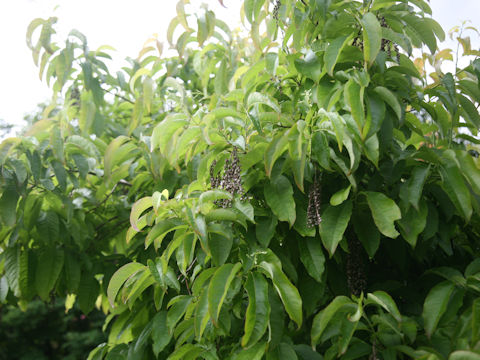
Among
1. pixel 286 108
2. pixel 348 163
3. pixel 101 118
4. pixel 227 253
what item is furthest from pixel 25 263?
pixel 348 163

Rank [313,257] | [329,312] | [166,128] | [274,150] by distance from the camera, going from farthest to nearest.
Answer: [166,128], [313,257], [274,150], [329,312]

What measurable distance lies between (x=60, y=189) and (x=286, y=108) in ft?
2.96

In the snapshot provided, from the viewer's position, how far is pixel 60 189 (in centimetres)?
170

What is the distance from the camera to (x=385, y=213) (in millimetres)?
1111

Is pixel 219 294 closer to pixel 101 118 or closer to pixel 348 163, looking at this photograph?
pixel 348 163

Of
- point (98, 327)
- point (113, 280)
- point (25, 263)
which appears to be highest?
point (113, 280)

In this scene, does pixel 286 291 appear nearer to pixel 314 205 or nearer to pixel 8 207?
pixel 314 205

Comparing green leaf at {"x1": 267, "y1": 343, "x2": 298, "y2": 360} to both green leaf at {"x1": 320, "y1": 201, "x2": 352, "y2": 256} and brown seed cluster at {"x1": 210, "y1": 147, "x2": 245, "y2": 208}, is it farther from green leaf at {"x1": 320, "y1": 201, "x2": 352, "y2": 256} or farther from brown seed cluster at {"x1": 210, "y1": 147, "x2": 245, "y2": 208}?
brown seed cluster at {"x1": 210, "y1": 147, "x2": 245, "y2": 208}

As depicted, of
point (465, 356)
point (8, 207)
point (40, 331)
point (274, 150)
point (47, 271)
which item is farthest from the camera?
point (40, 331)

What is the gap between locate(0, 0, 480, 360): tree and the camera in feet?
3.56

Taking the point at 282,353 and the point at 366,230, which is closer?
the point at 282,353

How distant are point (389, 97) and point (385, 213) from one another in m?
0.29

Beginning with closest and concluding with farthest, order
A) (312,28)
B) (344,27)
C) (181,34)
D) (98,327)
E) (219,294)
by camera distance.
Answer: (219,294)
(344,27)
(312,28)
(181,34)
(98,327)

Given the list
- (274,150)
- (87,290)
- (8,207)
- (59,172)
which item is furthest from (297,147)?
(87,290)
